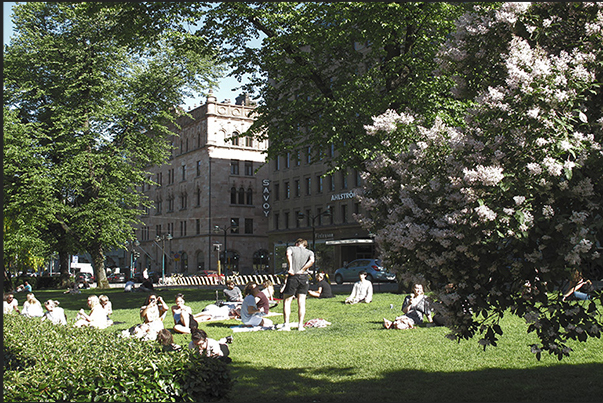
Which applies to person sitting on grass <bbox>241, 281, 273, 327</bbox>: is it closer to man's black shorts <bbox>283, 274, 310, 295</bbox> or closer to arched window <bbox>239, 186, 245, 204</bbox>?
man's black shorts <bbox>283, 274, 310, 295</bbox>

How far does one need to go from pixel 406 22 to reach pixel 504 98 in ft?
47.2

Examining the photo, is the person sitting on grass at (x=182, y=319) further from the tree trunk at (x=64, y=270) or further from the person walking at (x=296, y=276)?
the tree trunk at (x=64, y=270)

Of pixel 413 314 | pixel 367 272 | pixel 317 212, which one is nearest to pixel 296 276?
pixel 413 314

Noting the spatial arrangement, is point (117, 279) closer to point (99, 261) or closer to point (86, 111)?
point (99, 261)

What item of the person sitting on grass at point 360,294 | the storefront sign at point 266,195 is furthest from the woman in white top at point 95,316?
the storefront sign at point 266,195

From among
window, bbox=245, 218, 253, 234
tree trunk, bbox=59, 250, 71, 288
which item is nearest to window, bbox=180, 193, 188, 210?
window, bbox=245, 218, 253, 234

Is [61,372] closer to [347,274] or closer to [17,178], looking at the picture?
[17,178]

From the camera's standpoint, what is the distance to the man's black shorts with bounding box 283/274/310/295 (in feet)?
43.4

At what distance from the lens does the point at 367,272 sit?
41.7 meters

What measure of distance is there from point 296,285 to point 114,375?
7.24m

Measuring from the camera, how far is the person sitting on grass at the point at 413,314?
1273cm

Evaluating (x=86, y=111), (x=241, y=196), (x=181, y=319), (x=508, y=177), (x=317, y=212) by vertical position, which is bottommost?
(x=181, y=319)

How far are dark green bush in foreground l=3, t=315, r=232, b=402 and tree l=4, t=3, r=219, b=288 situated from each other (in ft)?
88.8

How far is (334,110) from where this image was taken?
20.7 meters
